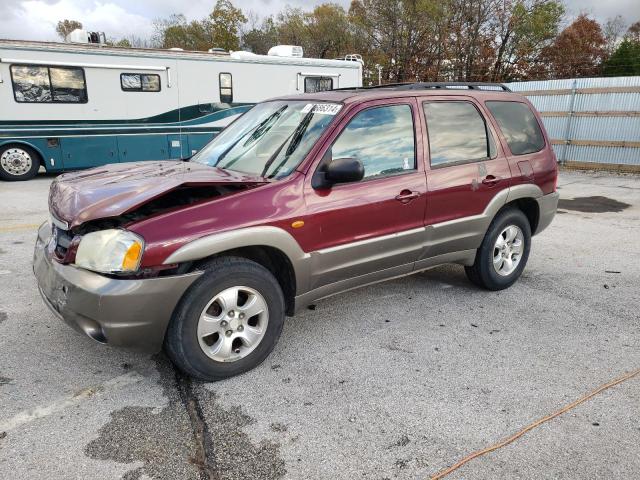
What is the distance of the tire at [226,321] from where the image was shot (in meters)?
2.95

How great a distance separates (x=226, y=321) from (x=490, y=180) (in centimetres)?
260

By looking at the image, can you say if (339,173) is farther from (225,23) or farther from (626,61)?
(225,23)

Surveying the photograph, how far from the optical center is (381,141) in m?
3.78

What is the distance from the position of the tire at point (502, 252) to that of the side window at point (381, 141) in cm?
120

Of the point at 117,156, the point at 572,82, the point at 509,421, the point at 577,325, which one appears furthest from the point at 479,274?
the point at 572,82

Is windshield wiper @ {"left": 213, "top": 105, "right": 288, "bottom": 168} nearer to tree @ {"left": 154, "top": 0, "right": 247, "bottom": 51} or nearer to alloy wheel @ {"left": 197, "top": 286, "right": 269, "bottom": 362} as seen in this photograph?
alloy wheel @ {"left": 197, "top": 286, "right": 269, "bottom": 362}

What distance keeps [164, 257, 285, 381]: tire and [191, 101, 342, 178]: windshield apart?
2.54 ft

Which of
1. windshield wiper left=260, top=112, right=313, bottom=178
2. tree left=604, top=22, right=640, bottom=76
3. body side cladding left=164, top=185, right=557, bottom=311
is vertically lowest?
body side cladding left=164, top=185, right=557, bottom=311

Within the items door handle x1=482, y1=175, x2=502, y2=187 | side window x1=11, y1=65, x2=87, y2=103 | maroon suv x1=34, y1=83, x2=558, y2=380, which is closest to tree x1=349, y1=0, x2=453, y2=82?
side window x1=11, y1=65, x2=87, y2=103

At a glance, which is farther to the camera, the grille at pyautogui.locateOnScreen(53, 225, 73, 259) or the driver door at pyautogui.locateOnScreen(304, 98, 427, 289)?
the driver door at pyautogui.locateOnScreen(304, 98, 427, 289)

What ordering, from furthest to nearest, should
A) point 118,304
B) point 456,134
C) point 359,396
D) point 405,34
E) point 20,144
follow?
point 405,34 → point 20,144 → point 456,134 → point 359,396 → point 118,304

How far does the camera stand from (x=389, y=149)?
3.80m

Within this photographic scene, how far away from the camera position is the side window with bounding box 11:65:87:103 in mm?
10859

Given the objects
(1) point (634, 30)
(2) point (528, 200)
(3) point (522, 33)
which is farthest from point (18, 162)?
(1) point (634, 30)
